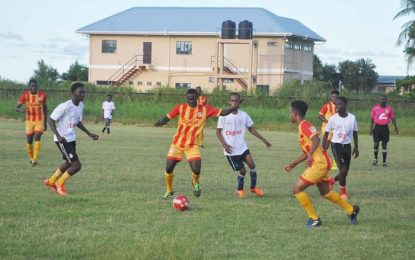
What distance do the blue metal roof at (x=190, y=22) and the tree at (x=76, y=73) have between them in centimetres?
1348

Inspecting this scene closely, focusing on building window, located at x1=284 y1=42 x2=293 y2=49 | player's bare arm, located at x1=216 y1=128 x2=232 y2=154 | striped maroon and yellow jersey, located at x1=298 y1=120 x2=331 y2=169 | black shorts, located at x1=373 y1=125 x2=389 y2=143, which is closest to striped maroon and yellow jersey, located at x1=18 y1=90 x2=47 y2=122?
player's bare arm, located at x1=216 y1=128 x2=232 y2=154

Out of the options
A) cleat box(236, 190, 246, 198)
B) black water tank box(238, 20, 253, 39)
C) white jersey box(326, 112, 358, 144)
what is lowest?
cleat box(236, 190, 246, 198)

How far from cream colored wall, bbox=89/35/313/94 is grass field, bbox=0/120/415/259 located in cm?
4484

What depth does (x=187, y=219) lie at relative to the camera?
10938 mm

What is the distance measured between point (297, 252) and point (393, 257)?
1117 millimetres

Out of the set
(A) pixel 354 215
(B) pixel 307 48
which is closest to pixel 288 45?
(B) pixel 307 48

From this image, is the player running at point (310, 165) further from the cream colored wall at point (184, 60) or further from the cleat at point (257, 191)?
the cream colored wall at point (184, 60)

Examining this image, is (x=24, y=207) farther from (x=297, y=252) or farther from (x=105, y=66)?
(x=105, y=66)

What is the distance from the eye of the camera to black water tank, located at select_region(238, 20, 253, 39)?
2270 inches

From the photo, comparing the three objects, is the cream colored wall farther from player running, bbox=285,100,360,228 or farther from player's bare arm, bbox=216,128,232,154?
player running, bbox=285,100,360,228

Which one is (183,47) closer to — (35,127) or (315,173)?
(35,127)

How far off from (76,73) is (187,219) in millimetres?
72884

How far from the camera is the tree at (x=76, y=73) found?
81375 millimetres

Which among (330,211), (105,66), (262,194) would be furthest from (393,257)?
(105,66)
